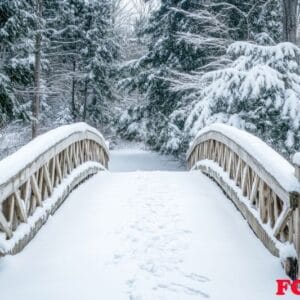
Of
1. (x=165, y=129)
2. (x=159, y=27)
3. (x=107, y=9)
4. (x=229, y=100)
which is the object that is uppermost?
(x=107, y=9)

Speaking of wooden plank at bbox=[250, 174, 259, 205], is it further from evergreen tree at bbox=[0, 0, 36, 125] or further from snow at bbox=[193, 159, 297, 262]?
evergreen tree at bbox=[0, 0, 36, 125]

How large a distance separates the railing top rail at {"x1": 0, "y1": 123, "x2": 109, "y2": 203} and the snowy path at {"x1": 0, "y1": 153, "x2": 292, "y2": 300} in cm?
82

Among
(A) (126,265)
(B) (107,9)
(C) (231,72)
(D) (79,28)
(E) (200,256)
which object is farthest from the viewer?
(B) (107,9)

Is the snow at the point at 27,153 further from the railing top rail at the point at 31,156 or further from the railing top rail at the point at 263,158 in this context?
the railing top rail at the point at 263,158

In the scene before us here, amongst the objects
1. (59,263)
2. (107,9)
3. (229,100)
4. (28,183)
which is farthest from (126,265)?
(107,9)

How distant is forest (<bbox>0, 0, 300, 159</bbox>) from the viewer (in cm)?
1083

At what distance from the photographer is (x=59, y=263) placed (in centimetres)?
425

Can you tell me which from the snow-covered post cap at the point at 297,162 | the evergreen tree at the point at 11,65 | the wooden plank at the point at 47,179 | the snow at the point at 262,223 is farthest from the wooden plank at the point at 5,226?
the evergreen tree at the point at 11,65

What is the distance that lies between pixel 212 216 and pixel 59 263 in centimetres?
248

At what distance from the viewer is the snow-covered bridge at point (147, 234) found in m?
3.76

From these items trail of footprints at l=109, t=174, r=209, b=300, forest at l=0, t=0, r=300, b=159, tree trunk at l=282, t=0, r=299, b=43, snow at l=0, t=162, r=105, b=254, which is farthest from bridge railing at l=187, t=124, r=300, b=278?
tree trunk at l=282, t=0, r=299, b=43

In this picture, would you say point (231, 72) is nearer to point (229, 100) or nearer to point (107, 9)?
point (229, 100)

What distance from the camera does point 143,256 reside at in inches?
171

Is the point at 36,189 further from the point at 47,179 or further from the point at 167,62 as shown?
the point at 167,62
